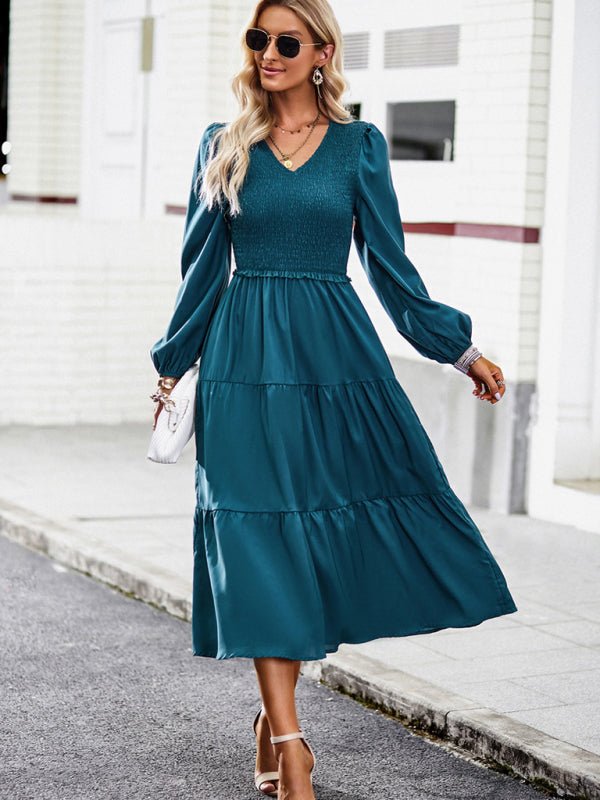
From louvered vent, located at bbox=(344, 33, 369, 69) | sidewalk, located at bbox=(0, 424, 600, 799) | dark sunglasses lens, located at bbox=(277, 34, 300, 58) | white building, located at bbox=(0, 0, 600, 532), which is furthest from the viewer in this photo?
louvered vent, located at bbox=(344, 33, 369, 69)

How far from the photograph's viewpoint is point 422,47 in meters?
9.59

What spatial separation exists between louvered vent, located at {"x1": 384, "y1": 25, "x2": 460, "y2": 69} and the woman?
17.0ft

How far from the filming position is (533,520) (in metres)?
8.29

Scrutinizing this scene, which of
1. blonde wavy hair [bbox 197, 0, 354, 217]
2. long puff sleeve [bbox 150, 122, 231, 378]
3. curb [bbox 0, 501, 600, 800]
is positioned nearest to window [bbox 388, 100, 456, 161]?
curb [bbox 0, 501, 600, 800]

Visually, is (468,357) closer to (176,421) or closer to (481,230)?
(176,421)

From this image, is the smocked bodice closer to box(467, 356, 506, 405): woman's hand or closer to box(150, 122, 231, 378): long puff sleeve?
box(150, 122, 231, 378): long puff sleeve

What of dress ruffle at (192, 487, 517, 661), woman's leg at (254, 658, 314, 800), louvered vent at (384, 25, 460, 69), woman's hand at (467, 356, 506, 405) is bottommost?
woman's leg at (254, 658, 314, 800)

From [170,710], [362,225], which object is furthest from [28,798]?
[362,225]

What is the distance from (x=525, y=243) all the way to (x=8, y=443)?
3897mm

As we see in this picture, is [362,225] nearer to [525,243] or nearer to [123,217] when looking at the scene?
[525,243]

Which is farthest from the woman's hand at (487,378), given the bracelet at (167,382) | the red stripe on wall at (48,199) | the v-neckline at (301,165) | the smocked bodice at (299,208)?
the red stripe on wall at (48,199)

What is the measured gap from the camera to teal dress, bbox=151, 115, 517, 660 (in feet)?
13.5

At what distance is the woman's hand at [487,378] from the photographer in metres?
4.25

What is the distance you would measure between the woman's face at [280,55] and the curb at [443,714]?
196cm
